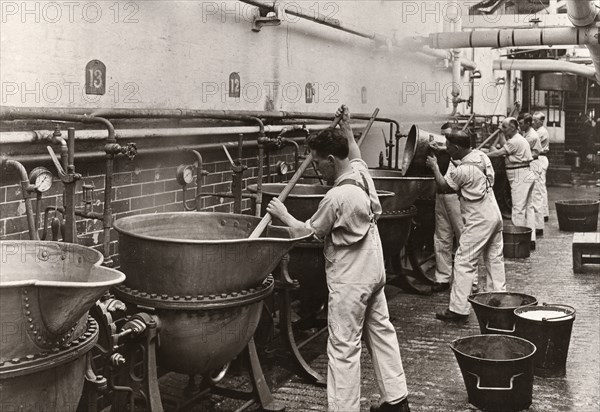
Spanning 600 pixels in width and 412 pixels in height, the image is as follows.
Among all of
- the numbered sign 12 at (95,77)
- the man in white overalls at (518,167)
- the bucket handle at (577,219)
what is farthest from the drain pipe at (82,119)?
the bucket handle at (577,219)

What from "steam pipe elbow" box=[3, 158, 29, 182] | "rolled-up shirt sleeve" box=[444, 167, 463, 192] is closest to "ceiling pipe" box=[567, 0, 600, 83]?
"rolled-up shirt sleeve" box=[444, 167, 463, 192]

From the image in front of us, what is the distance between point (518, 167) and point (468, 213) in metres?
4.15

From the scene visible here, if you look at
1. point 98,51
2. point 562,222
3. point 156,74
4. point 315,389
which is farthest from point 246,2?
point 562,222

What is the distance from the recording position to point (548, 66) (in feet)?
52.7

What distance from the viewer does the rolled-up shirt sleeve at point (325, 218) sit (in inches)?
154

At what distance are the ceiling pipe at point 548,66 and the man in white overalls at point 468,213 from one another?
10686 mm

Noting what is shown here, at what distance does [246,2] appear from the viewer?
18.2ft

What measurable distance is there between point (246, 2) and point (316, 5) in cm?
178

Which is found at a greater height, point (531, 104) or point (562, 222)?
point (531, 104)

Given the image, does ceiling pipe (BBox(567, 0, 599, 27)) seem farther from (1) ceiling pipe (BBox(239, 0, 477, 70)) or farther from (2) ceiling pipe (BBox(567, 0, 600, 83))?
(1) ceiling pipe (BBox(239, 0, 477, 70))

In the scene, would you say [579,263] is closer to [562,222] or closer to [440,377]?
[562,222]

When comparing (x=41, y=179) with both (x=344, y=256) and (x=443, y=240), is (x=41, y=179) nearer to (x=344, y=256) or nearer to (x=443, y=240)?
(x=344, y=256)

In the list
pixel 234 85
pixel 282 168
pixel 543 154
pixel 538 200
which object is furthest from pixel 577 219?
pixel 234 85

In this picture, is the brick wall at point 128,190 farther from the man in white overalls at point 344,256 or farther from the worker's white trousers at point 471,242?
the worker's white trousers at point 471,242
